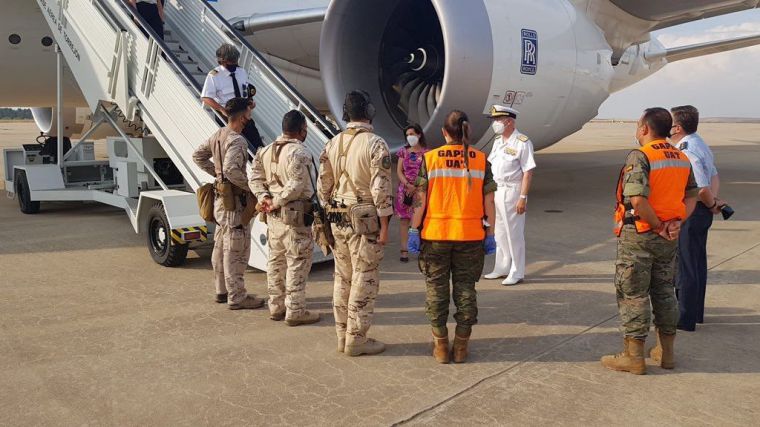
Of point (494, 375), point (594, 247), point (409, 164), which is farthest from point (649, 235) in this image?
point (594, 247)

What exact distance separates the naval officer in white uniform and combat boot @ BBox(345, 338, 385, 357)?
5.78 feet

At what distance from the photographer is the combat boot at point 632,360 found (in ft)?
10.5

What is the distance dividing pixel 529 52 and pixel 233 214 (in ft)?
12.7

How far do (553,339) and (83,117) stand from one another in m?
10.2

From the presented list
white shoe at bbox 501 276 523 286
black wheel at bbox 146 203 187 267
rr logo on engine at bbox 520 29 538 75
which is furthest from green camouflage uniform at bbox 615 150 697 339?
rr logo on engine at bbox 520 29 538 75

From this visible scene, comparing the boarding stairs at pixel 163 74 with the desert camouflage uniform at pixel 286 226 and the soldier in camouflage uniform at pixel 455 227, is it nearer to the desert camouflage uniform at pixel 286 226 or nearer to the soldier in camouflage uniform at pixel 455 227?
the desert camouflage uniform at pixel 286 226

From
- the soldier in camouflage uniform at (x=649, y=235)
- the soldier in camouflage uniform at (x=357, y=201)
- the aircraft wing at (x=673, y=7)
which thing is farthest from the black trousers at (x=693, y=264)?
the aircraft wing at (x=673, y=7)

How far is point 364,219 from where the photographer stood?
3.33 metres

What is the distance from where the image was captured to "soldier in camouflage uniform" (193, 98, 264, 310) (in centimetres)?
418

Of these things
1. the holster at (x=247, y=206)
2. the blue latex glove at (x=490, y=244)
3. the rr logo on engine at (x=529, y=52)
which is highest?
the rr logo on engine at (x=529, y=52)

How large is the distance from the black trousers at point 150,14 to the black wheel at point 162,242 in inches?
97.0

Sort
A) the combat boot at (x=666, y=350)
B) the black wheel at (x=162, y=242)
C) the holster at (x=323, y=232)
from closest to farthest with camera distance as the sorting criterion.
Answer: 1. the combat boot at (x=666, y=350)
2. the holster at (x=323, y=232)
3. the black wheel at (x=162, y=242)

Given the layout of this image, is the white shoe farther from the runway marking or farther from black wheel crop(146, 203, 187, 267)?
black wheel crop(146, 203, 187, 267)

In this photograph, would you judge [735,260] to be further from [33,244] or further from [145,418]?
[33,244]
